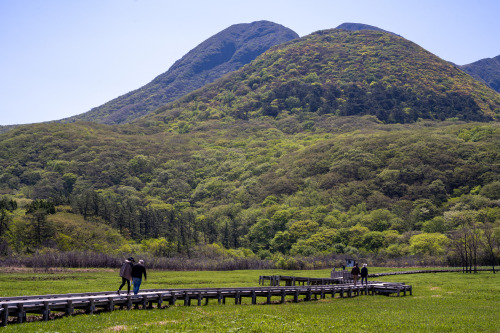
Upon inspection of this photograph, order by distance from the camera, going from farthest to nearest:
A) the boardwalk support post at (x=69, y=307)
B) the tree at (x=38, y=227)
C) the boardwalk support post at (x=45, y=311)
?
the tree at (x=38, y=227)
the boardwalk support post at (x=69, y=307)
the boardwalk support post at (x=45, y=311)

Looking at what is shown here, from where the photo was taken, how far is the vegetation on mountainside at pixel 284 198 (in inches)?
3789

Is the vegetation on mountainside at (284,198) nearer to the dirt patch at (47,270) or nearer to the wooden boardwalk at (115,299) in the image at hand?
the dirt patch at (47,270)

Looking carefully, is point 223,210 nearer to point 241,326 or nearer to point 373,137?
point 373,137

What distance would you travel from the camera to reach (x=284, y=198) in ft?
497

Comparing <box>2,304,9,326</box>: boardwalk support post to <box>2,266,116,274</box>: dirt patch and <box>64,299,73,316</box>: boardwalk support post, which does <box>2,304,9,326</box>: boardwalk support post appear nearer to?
<box>64,299,73,316</box>: boardwalk support post

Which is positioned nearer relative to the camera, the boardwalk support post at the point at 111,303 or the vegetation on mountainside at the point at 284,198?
the boardwalk support post at the point at 111,303

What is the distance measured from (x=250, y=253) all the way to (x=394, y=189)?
51891mm

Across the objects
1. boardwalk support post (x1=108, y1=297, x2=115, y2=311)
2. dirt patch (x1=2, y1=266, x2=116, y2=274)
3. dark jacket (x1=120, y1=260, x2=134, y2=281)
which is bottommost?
dirt patch (x1=2, y1=266, x2=116, y2=274)

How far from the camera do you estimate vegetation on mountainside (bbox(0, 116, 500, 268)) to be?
9625 centimetres

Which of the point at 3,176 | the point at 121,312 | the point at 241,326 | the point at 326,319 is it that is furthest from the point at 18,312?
the point at 3,176

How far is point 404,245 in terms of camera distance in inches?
3883

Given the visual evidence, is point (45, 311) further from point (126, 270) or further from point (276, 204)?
point (276, 204)

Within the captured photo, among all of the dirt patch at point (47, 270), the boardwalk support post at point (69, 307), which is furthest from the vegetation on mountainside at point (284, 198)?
the boardwalk support post at point (69, 307)

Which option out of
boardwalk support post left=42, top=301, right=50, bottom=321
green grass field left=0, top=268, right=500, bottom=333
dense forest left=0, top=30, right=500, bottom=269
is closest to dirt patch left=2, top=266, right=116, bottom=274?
dense forest left=0, top=30, right=500, bottom=269
